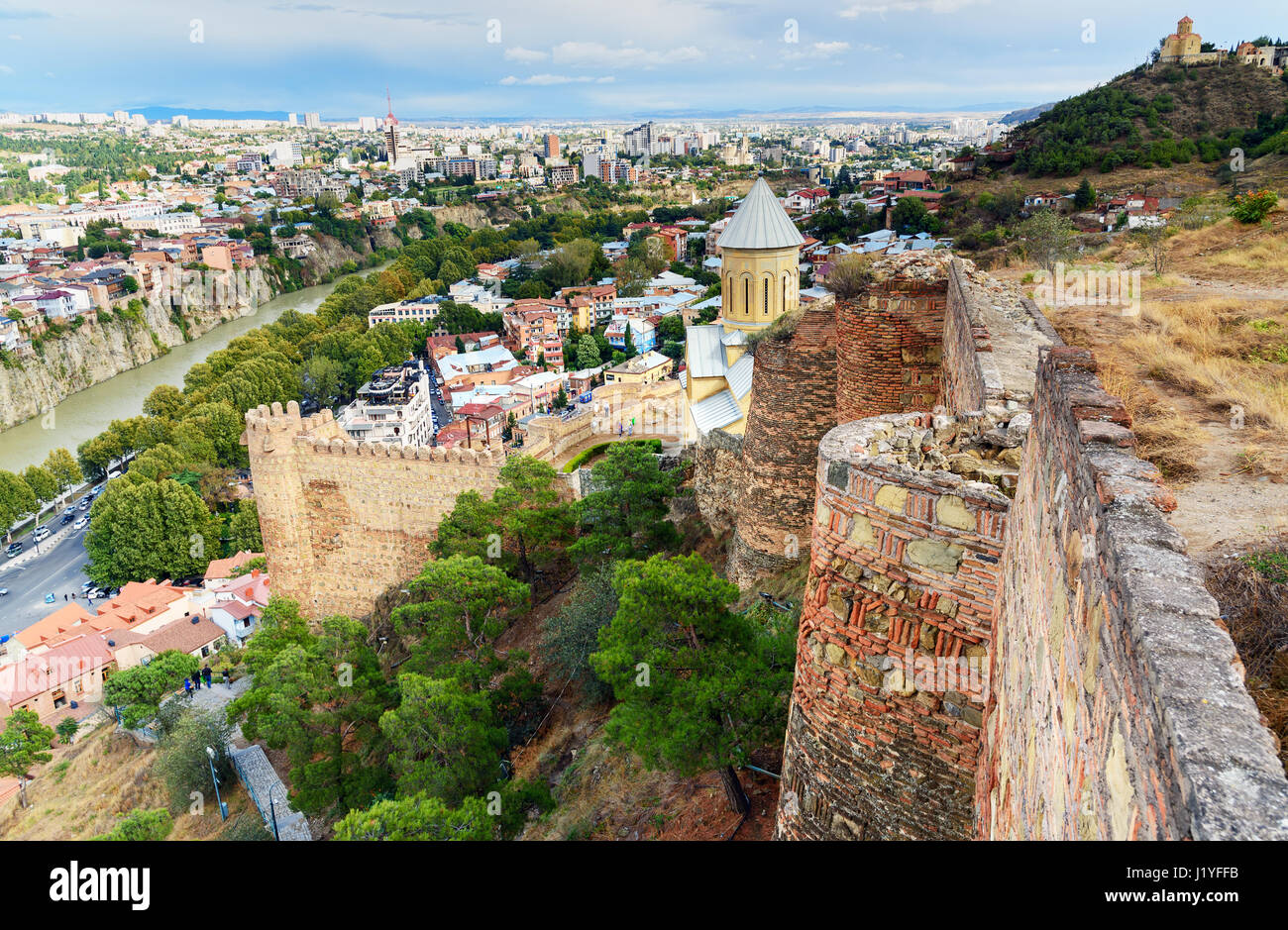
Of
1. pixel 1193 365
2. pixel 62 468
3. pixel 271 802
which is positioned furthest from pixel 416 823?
pixel 62 468

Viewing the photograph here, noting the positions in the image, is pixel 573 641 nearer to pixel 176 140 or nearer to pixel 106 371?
pixel 106 371

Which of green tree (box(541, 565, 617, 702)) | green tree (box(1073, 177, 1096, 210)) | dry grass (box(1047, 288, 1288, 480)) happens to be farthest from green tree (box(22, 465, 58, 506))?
green tree (box(1073, 177, 1096, 210))

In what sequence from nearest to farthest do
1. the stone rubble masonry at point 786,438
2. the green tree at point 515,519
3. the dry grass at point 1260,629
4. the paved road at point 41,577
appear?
the dry grass at point 1260,629
the stone rubble masonry at point 786,438
the green tree at point 515,519
the paved road at point 41,577

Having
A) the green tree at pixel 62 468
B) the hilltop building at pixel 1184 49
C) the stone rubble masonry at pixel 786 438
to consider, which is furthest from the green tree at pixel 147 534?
the hilltop building at pixel 1184 49

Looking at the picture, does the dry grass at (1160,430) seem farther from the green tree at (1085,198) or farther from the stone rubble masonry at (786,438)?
the green tree at (1085,198)

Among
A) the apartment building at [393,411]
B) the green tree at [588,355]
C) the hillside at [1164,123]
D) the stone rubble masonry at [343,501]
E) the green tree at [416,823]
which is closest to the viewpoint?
the green tree at [416,823]

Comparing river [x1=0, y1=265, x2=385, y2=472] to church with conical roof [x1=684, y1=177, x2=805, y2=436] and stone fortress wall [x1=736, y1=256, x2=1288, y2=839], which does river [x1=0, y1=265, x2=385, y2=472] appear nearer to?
church with conical roof [x1=684, y1=177, x2=805, y2=436]

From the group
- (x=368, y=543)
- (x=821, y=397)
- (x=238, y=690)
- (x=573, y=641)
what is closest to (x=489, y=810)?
(x=573, y=641)
